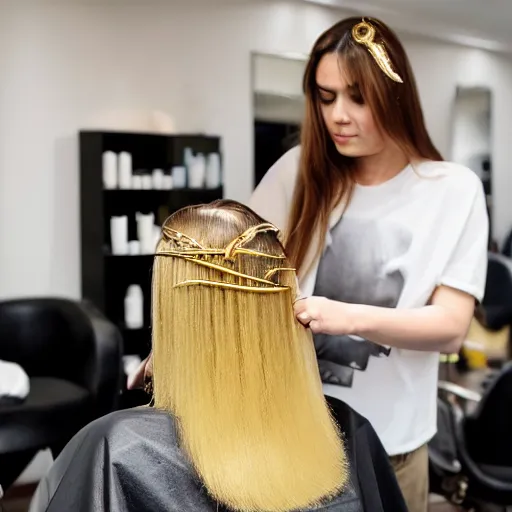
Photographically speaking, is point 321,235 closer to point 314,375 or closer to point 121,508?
point 314,375

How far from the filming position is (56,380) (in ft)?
5.37

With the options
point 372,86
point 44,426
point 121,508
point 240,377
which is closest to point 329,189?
point 372,86

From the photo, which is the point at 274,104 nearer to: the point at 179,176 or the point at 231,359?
the point at 179,176

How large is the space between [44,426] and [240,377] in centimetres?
73

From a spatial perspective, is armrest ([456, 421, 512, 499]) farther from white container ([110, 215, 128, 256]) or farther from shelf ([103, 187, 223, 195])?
white container ([110, 215, 128, 256])

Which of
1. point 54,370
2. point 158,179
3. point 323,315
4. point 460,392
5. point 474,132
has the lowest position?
point 460,392

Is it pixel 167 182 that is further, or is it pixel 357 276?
pixel 167 182

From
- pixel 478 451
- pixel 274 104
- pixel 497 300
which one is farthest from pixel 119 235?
pixel 497 300

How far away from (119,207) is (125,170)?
5.9 inches

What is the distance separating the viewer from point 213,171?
184 cm

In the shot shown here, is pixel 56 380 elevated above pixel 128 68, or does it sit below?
below

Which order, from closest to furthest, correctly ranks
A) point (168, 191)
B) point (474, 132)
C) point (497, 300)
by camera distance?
point (168, 191) < point (474, 132) < point (497, 300)

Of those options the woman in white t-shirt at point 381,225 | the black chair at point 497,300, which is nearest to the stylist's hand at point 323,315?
the woman in white t-shirt at point 381,225

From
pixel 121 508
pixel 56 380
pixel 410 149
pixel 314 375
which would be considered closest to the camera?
pixel 121 508
